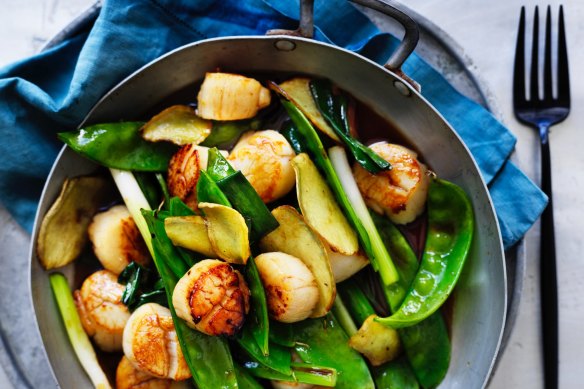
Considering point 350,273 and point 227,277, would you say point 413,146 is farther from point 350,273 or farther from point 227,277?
point 227,277

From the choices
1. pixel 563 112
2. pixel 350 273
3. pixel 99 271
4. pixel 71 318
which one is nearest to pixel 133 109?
pixel 99 271

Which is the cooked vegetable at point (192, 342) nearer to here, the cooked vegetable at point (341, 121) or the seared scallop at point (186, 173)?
the seared scallop at point (186, 173)

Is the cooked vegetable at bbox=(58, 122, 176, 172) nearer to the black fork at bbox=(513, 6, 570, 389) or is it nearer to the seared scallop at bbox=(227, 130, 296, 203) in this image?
the seared scallop at bbox=(227, 130, 296, 203)

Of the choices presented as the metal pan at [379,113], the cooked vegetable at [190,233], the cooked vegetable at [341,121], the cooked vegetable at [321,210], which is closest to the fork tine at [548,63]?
the metal pan at [379,113]

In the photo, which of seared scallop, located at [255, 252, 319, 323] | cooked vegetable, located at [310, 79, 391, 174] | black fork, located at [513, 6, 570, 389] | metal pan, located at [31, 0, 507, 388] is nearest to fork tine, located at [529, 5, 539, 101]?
black fork, located at [513, 6, 570, 389]

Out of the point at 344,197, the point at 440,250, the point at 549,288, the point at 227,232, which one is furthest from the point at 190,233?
the point at 549,288

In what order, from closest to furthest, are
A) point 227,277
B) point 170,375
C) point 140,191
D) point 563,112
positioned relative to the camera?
1. point 227,277
2. point 170,375
3. point 140,191
4. point 563,112

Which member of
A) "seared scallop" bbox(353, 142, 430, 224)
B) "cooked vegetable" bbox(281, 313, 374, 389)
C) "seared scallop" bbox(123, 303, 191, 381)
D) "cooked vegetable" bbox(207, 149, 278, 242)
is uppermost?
"seared scallop" bbox(353, 142, 430, 224)
